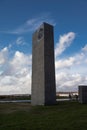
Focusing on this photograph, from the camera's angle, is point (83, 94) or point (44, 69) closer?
point (44, 69)

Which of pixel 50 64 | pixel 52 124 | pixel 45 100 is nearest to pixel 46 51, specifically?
pixel 50 64

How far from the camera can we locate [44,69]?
27438mm

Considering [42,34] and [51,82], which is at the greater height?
[42,34]

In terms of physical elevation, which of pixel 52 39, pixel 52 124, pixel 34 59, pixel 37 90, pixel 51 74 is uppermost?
pixel 52 39

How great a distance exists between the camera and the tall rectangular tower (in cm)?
2730

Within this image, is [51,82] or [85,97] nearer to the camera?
[51,82]

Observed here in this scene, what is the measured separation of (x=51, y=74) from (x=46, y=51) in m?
2.79

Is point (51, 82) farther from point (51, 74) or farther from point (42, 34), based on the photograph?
point (42, 34)

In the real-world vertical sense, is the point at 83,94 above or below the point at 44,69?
below

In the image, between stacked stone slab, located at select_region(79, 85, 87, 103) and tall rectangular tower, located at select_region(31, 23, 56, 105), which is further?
stacked stone slab, located at select_region(79, 85, 87, 103)

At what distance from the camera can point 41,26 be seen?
29.6m

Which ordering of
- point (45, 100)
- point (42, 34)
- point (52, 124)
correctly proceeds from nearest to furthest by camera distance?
point (52, 124), point (45, 100), point (42, 34)

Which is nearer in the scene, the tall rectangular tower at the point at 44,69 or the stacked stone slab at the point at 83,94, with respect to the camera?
the tall rectangular tower at the point at 44,69

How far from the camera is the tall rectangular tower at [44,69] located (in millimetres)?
27297
